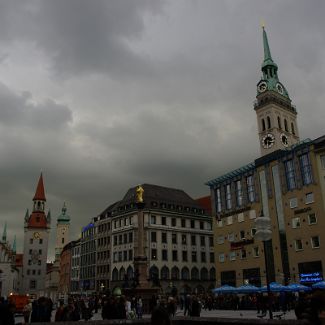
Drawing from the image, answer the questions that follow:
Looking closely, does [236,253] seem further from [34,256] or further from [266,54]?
[34,256]

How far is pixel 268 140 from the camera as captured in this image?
3029 inches

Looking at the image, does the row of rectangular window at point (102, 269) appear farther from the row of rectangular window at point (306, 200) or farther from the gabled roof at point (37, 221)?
the gabled roof at point (37, 221)

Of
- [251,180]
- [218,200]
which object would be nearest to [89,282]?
[218,200]

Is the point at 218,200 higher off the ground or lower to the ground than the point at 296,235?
higher

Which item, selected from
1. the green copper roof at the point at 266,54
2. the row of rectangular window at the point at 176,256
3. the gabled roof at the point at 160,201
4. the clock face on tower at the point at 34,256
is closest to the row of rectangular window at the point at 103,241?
the gabled roof at the point at 160,201

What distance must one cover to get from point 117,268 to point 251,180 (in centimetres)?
3278

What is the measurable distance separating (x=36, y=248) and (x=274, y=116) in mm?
84620

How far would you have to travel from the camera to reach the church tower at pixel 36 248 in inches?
4806

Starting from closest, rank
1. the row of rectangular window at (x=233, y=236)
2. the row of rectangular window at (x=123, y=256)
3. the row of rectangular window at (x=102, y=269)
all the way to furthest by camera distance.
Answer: the row of rectangular window at (x=233, y=236) < the row of rectangular window at (x=123, y=256) < the row of rectangular window at (x=102, y=269)

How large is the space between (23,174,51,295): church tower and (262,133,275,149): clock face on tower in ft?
259

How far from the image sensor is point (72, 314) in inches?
619

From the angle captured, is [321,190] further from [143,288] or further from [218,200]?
[143,288]

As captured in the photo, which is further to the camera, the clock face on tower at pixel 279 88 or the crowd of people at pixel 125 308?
the clock face on tower at pixel 279 88

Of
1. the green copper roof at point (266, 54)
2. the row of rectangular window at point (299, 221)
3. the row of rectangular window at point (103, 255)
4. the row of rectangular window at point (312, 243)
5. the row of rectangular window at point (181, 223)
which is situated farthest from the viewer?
the green copper roof at point (266, 54)
